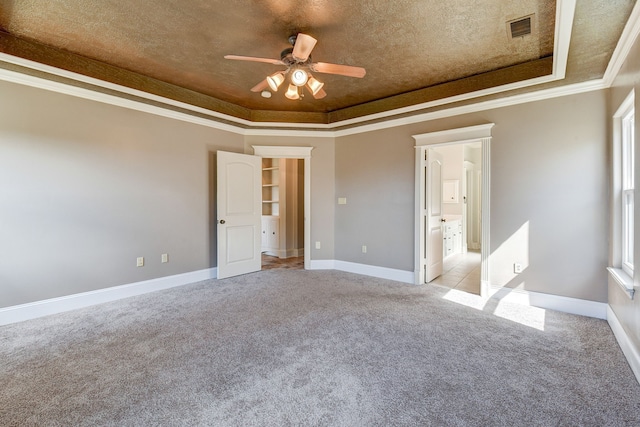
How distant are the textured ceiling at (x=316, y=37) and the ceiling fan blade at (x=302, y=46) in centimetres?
27

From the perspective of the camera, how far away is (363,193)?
481 centimetres

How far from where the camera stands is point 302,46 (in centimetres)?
229

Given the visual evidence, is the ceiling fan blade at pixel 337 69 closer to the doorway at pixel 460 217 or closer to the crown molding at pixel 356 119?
the crown molding at pixel 356 119

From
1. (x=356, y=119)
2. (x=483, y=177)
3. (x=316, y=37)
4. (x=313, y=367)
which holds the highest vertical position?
(x=316, y=37)

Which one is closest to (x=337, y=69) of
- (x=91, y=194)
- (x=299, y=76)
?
(x=299, y=76)

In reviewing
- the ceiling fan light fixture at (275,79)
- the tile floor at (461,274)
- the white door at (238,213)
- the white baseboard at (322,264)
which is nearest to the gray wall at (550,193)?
the tile floor at (461,274)

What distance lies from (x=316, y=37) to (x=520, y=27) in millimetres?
1781

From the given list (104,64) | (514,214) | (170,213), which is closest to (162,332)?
(170,213)

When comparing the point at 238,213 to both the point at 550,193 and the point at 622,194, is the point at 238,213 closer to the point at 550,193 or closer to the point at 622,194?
the point at 550,193

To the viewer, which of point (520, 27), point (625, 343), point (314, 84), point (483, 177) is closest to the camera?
point (625, 343)

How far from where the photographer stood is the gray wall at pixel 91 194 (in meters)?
2.87

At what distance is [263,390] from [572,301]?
3.31 m

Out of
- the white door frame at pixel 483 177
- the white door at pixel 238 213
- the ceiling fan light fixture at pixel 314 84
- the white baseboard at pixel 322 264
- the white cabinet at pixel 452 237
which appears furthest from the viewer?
the white cabinet at pixel 452 237

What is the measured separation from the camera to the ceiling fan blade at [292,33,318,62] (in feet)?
7.25
